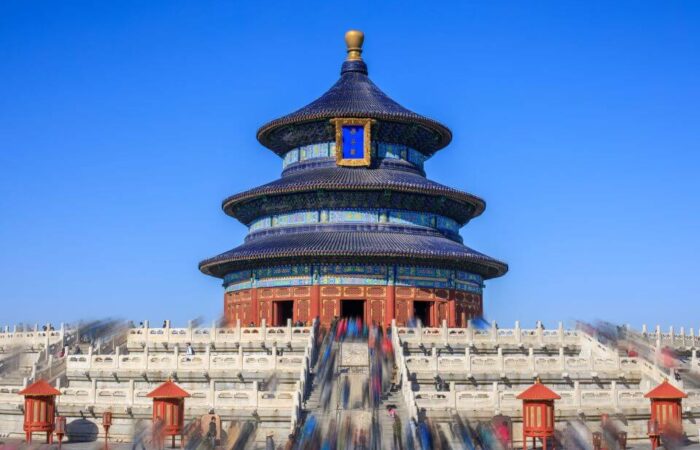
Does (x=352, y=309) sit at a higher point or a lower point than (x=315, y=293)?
lower

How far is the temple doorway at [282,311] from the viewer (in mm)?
55156

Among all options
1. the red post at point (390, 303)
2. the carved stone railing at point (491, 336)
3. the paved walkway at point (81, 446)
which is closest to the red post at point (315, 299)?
the red post at point (390, 303)

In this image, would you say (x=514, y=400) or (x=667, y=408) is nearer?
(x=667, y=408)

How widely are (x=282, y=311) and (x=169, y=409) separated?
23605 millimetres

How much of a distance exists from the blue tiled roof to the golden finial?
12.2 ft

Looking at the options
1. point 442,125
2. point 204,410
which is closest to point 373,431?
point 204,410

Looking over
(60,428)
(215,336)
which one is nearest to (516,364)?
(215,336)

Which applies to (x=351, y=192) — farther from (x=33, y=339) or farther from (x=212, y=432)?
(x=212, y=432)

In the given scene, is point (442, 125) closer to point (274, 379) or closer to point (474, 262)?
point (474, 262)

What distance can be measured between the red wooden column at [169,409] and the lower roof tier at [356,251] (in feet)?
67.0

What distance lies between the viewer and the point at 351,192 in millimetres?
56469

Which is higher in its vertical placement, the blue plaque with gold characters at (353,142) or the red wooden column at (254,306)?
the blue plaque with gold characters at (353,142)

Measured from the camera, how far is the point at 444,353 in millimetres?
42531

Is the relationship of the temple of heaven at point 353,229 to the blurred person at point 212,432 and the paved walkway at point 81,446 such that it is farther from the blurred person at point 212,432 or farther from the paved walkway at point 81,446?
the paved walkway at point 81,446
